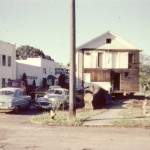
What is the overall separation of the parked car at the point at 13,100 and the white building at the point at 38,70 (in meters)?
23.2

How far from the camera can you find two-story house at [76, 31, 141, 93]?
136 ft

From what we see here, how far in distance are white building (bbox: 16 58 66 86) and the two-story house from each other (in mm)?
10266

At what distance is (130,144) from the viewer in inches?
464

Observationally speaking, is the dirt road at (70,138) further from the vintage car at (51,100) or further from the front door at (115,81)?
the front door at (115,81)

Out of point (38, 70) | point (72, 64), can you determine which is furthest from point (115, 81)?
point (72, 64)

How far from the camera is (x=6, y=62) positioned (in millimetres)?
39844

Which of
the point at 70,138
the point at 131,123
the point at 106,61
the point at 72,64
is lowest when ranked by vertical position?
the point at 70,138

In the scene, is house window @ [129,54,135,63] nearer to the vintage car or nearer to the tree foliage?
the vintage car

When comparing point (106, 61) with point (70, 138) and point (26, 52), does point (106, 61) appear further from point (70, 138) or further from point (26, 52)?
point (26, 52)

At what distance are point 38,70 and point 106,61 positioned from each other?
66.5 ft

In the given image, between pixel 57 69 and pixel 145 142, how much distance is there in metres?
63.2

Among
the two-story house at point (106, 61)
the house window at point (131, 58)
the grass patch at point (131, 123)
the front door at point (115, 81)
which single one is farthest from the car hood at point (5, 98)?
the house window at point (131, 58)

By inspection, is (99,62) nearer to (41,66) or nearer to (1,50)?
(1,50)

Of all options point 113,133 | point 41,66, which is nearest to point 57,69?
point 41,66
